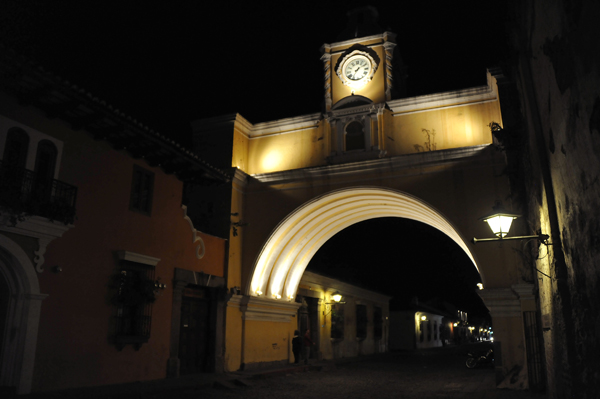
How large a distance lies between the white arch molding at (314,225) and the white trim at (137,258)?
4563mm

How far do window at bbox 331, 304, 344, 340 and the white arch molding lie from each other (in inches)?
235

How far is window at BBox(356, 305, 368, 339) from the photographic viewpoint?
2767 centimetres

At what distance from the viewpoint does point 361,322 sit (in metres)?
28.0

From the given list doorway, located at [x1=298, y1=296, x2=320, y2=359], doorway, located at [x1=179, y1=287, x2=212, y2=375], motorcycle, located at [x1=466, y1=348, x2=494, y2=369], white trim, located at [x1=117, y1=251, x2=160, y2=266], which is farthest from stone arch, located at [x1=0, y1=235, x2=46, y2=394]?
motorcycle, located at [x1=466, y1=348, x2=494, y2=369]

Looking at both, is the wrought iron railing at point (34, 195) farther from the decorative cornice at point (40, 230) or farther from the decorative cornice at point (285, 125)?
the decorative cornice at point (285, 125)

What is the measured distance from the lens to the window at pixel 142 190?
1240cm

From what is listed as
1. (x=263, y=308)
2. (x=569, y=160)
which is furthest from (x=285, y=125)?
(x=569, y=160)

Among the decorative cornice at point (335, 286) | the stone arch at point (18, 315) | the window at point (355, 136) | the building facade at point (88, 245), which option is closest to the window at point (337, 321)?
the decorative cornice at point (335, 286)

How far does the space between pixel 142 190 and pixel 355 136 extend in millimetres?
A: 7356

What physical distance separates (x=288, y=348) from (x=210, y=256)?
5.51m

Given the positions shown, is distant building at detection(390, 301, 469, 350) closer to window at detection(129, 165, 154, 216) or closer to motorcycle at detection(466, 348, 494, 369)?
motorcycle at detection(466, 348, 494, 369)

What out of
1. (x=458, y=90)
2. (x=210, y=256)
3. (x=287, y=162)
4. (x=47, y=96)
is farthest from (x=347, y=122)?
(x=47, y=96)

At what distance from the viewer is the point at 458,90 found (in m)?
15.7

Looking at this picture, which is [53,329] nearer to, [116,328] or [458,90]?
[116,328]
